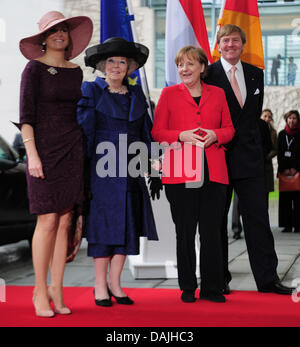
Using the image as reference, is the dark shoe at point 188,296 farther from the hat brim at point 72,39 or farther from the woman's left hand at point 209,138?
the hat brim at point 72,39

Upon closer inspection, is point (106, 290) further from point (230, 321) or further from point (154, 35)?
point (154, 35)

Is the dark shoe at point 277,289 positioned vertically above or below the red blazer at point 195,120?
below

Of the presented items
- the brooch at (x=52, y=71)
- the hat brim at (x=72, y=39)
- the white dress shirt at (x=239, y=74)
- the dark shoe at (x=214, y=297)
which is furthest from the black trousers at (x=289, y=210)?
the brooch at (x=52, y=71)

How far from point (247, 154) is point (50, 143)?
4.75 feet

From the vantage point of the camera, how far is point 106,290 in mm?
4055

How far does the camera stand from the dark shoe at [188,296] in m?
4.09

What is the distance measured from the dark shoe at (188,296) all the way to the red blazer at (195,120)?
0.73m

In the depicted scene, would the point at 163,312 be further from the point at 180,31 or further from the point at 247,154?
the point at 180,31

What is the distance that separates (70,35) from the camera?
3949 millimetres

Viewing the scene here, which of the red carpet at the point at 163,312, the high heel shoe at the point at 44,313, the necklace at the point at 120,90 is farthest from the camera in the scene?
the necklace at the point at 120,90

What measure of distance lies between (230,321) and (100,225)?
1022 mm

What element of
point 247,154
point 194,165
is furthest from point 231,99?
point 194,165

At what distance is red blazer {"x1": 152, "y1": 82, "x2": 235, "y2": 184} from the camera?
4074 millimetres
